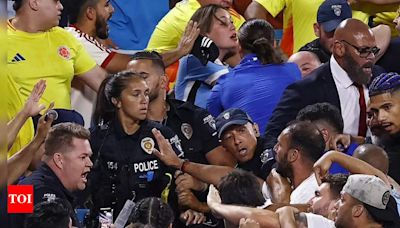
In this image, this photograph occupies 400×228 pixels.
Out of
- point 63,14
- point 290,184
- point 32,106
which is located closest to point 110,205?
point 32,106

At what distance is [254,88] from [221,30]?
3.04 feet

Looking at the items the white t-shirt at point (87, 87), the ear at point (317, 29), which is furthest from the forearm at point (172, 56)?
the ear at point (317, 29)

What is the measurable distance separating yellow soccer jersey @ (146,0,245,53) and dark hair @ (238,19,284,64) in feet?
3.37

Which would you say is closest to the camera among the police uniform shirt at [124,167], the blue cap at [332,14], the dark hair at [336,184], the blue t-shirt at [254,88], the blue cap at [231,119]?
the dark hair at [336,184]

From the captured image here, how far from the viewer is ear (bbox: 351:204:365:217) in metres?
3.45

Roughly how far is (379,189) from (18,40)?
324cm

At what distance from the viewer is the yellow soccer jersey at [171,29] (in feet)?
23.0

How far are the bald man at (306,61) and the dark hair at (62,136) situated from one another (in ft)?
7.61

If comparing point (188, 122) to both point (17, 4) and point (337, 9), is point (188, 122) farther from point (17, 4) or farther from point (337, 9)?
point (337, 9)

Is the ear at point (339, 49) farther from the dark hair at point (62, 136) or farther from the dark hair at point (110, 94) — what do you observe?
the dark hair at point (62, 136)

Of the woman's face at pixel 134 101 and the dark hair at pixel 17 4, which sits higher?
the dark hair at pixel 17 4

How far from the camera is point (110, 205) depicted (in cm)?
484

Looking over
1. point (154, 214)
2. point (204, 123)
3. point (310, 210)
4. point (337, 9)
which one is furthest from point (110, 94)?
point (337, 9)

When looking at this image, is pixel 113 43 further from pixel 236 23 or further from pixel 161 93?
pixel 161 93
